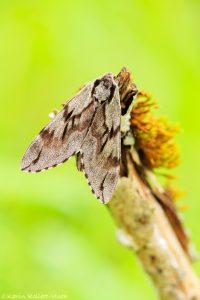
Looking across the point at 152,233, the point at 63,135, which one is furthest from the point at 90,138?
the point at 152,233

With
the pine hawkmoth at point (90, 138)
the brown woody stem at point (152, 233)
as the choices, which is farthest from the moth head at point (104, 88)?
the brown woody stem at point (152, 233)

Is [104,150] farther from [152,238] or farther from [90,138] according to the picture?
[152,238]

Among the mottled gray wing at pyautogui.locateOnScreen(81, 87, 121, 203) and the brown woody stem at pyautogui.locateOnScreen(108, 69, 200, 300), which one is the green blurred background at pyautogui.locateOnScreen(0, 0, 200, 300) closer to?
the brown woody stem at pyautogui.locateOnScreen(108, 69, 200, 300)

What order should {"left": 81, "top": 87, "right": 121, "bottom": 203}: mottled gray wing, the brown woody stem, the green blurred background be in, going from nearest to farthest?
1. {"left": 81, "top": 87, "right": 121, "bottom": 203}: mottled gray wing
2. the brown woody stem
3. the green blurred background

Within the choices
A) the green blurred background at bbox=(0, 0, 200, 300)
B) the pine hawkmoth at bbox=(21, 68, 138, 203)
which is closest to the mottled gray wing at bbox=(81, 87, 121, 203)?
the pine hawkmoth at bbox=(21, 68, 138, 203)

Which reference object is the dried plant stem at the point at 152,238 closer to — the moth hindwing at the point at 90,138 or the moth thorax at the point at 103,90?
the moth hindwing at the point at 90,138

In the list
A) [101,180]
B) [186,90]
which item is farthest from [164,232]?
[186,90]

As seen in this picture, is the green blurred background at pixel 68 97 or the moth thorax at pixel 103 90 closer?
the moth thorax at pixel 103 90
